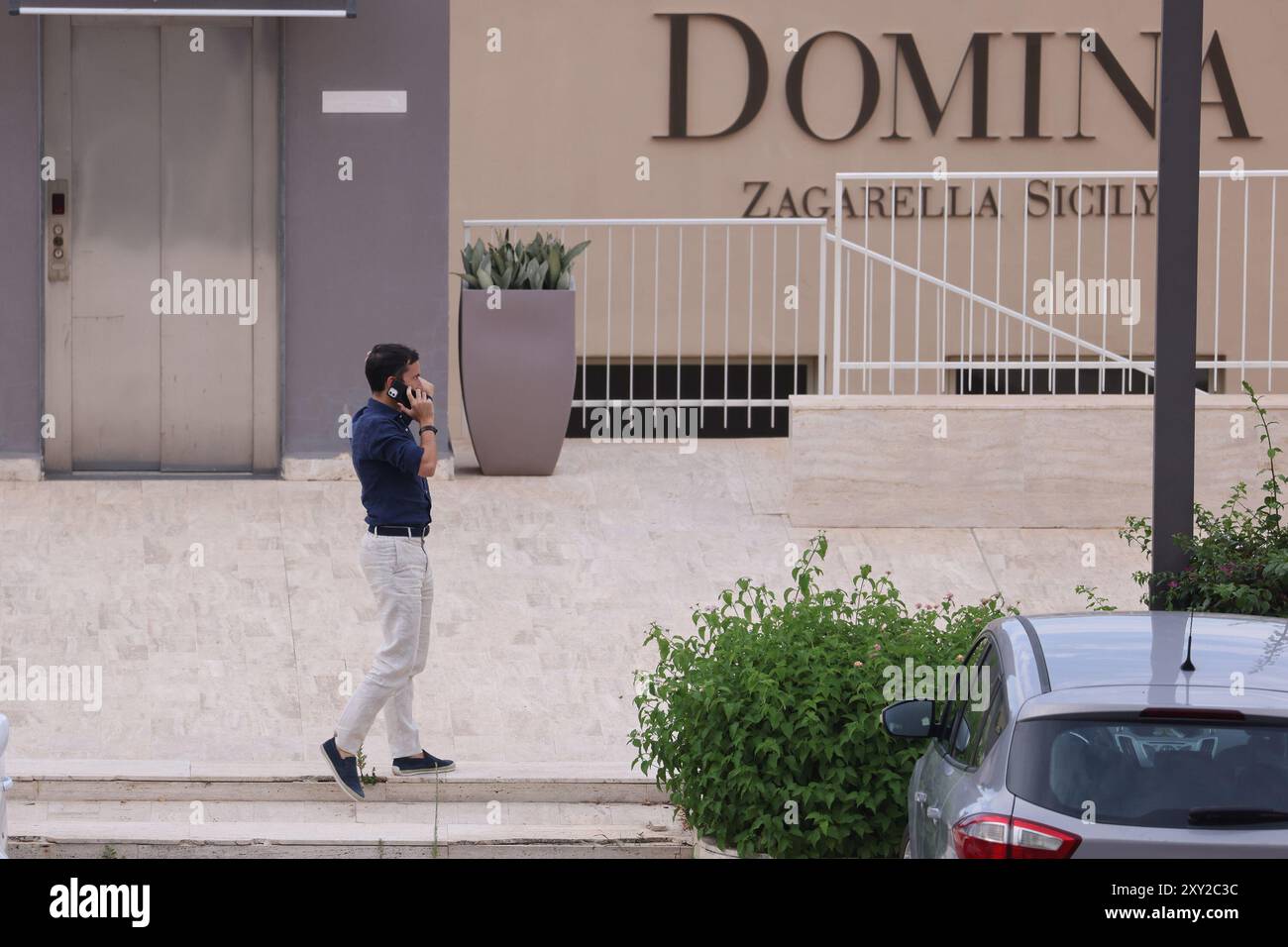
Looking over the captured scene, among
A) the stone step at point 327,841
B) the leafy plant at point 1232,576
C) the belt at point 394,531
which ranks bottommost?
the stone step at point 327,841

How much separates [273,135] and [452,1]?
3.10 meters

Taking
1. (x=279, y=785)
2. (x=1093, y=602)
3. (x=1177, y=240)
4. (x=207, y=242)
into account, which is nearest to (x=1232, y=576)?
(x=1177, y=240)

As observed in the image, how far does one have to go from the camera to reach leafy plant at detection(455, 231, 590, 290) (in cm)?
1302

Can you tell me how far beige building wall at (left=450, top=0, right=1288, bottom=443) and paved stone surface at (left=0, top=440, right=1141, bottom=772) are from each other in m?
2.10

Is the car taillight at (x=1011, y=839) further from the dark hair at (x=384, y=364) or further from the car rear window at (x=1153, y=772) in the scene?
the dark hair at (x=384, y=364)

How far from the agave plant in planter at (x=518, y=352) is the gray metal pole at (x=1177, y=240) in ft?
18.0

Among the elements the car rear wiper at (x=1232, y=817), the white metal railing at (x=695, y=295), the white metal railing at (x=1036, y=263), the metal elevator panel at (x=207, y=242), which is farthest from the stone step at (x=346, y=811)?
the white metal railing at (x=1036, y=263)

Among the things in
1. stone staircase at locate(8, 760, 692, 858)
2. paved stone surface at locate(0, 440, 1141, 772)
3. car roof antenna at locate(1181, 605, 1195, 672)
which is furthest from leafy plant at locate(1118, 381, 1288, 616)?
paved stone surface at locate(0, 440, 1141, 772)

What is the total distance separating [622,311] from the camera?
15.6 metres

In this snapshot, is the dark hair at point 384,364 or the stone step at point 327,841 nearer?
the stone step at point 327,841

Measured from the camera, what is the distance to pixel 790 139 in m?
15.8

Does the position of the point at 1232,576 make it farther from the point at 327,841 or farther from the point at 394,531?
the point at 327,841

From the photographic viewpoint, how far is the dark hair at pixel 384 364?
8.09m

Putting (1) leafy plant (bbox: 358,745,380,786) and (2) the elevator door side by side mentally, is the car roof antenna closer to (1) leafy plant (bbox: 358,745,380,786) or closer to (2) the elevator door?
(1) leafy plant (bbox: 358,745,380,786)
